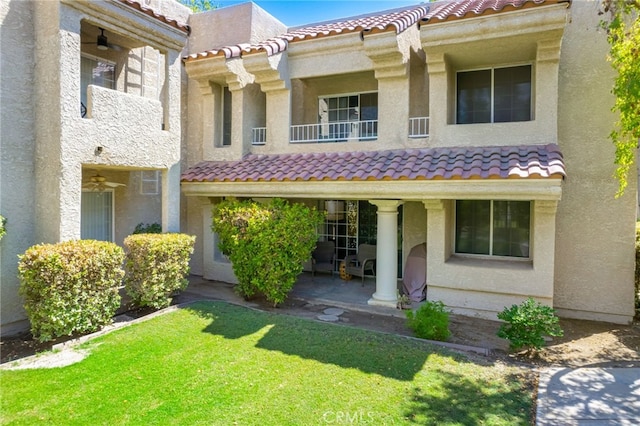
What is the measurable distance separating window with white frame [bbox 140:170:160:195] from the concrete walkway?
12.3 meters

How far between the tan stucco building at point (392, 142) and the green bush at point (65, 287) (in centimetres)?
127

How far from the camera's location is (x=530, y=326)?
7969mm

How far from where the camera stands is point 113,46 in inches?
448

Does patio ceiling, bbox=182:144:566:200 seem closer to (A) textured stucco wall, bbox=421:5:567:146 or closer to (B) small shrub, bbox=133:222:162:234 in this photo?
(A) textured stucco wall, bbox=421:5:567:146

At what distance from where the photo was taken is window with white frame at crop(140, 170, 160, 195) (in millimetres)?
13133

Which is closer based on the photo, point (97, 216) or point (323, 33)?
point (97, 216)

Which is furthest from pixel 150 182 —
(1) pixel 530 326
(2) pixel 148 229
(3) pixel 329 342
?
(1) pixel 530 326

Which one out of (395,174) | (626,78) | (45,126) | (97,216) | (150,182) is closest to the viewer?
(626,78)

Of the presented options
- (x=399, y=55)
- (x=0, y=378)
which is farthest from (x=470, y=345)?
(x=0, y=378)

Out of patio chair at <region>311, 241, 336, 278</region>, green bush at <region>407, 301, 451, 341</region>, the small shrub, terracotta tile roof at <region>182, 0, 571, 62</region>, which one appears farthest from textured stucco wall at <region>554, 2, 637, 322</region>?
the small shrub

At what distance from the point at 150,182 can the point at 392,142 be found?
8.27 meters

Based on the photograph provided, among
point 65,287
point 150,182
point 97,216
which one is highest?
point 150,182

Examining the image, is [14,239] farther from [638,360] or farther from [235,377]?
[638,360]
